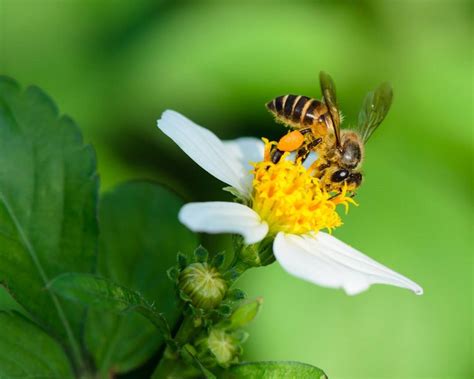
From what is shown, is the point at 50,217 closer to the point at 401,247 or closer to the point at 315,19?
the point at 401,247

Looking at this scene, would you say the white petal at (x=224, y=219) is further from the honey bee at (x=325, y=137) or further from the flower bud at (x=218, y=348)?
the honey bee at (x=325, y=137)

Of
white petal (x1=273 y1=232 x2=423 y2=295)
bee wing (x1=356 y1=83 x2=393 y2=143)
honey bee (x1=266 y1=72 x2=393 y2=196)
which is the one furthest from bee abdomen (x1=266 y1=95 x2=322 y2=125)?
white petal (x1=273 y1=232 x2=423 y2=295)

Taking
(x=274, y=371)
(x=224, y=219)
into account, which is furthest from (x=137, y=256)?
(x=274, y=371)

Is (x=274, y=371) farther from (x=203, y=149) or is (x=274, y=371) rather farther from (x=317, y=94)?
(x=317, y=94)

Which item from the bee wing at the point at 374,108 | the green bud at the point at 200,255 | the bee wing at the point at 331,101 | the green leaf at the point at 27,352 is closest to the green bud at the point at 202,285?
the green bud at the point at 200,255

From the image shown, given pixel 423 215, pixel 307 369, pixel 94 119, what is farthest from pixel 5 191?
pixel 423 215

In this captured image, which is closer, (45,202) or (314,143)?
(45,202)
